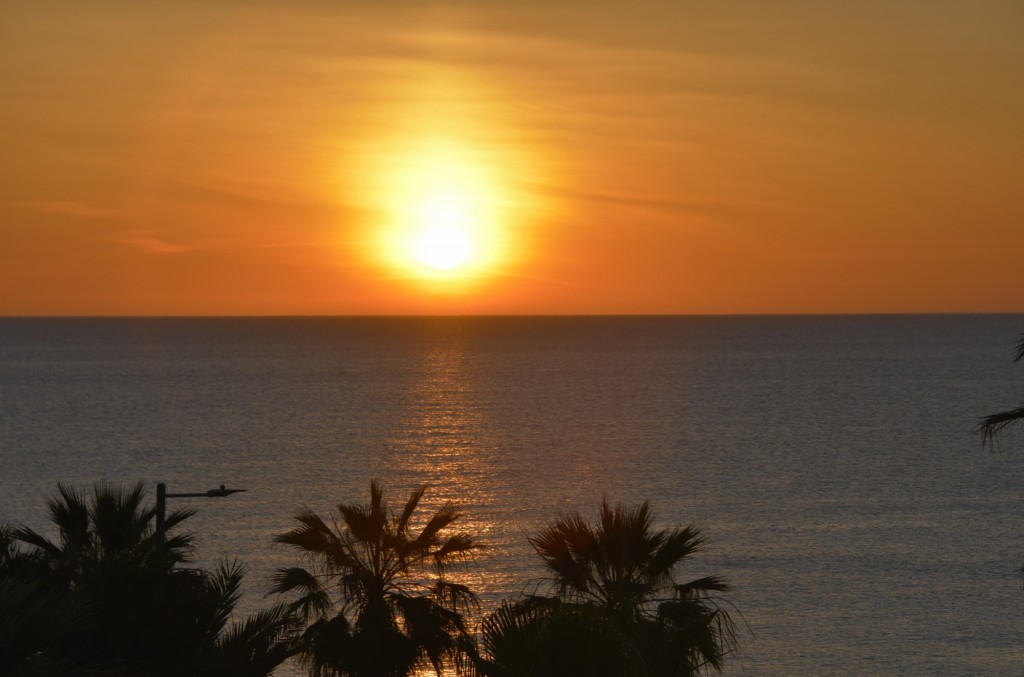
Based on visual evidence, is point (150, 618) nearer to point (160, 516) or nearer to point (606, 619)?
point (160, 516)

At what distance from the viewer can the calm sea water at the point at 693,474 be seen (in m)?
45.4

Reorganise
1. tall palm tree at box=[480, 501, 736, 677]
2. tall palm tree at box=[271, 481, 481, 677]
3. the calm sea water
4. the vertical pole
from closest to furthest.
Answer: tall palm tree at box=[480, 501, 736, 677], the vertical pole, tall palm tree at box=[271, 481, 481, 677], the calm sea water

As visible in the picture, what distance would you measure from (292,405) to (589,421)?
40.0 m

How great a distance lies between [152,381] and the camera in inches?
7515

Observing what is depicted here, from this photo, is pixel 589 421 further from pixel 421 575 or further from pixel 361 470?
pixel 421 575

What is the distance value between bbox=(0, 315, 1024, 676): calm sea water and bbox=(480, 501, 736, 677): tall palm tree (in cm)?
2084

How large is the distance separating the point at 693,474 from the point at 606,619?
74.7 meters

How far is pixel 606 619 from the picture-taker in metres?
11.9

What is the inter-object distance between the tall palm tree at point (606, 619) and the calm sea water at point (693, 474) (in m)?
20.8

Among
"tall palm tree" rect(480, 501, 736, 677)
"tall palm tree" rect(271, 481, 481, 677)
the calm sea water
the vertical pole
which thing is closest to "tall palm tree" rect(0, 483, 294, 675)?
the vertical pole

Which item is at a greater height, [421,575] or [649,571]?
[421,575]

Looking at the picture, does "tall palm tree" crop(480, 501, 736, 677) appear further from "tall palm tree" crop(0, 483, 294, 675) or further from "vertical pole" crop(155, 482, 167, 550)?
"vertical pole" crop(155, 482, 167, 550)

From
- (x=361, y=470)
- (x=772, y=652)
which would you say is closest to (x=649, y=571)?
(x=772, y=652)

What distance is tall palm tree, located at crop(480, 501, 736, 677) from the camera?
445 inches
